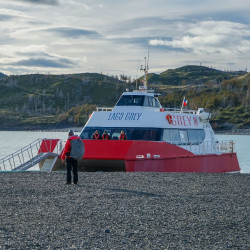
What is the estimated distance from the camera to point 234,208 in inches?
468

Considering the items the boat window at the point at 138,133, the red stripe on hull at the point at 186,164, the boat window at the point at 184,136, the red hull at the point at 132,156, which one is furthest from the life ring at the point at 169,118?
the red stripe on hull at the point at 186,164

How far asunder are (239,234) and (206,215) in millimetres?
1727

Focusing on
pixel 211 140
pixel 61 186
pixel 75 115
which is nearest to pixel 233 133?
pixel 75 115

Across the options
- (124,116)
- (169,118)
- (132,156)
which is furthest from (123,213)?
(169,118)

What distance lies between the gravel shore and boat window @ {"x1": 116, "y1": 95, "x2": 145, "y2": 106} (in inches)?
281

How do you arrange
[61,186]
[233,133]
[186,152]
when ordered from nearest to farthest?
[61,186] → [186,152] → [233,133]

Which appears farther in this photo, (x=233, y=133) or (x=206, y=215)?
(x=233, y=133)

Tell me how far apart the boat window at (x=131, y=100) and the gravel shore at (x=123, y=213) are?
7139mm

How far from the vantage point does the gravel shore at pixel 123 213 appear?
27.7 ft

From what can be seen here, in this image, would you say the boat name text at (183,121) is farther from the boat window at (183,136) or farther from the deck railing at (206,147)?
the deck railing at (206,147)

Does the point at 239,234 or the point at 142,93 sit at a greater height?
the point at 142,93

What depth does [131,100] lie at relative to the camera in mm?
24109

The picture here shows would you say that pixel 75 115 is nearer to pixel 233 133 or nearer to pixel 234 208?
pixel 233 133

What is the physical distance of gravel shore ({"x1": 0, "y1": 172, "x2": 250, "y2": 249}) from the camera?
844cm
